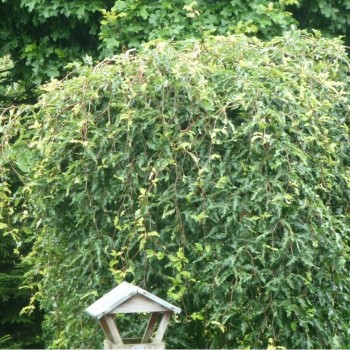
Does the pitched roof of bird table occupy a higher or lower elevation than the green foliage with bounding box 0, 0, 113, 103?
higher

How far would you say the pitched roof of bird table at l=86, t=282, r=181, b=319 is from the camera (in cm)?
325

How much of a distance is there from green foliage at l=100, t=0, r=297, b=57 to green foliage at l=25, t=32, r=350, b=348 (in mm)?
1793

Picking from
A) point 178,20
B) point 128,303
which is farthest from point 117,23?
point 128,303

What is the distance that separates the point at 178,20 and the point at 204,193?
2.56 metres

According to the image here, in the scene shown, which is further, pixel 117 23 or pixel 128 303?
pixel 117 23

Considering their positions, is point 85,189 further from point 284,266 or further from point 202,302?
point 284,266

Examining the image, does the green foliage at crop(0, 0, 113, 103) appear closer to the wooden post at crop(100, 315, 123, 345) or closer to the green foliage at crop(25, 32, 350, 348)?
the green foliage at crop(25, 32, 350, 348)

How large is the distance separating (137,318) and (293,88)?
4.90 ft

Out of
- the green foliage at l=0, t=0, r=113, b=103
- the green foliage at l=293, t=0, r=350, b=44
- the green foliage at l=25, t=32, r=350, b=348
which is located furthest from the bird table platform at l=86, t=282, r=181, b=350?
the green foliage at l=293, t=0, r=350, b=44

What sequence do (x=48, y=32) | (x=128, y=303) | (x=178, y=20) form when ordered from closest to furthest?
1. (x=128, y=303)
2. (x=178, y=20)
3. (x=48, y=32)

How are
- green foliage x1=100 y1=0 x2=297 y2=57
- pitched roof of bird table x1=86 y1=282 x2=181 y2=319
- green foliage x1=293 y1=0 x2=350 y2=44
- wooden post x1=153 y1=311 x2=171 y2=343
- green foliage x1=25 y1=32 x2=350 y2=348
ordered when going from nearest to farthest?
pitched roof of bird table x1=86 y1=282 x2=181 y2=319, wooden post x1=153 y1=311 x2=171 y2=343, green foliage x1=25 y1=32 x2=350 y2=348, green foliage x1=100 y1=0 x2=297 y2=57, green foliage x1=293 y1=0 x2=350 y2=44

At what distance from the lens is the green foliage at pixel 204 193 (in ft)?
12.9

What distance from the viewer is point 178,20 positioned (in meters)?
6.21

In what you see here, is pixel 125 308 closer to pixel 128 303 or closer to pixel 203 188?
pixel 128 303
